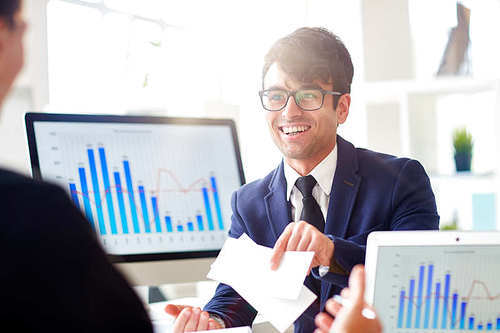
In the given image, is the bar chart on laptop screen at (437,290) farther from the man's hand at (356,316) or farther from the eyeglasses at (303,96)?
the eyeglasses at (303,96)

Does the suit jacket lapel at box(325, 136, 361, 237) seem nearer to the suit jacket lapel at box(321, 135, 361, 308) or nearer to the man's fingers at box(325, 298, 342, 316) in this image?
the suit jacket lapel at box(321, 135, 361, 308)

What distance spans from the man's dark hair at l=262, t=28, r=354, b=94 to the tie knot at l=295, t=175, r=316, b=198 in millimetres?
283

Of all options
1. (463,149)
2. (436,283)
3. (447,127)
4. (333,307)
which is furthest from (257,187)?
(447,127)

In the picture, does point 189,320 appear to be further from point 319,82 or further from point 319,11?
point 319,11

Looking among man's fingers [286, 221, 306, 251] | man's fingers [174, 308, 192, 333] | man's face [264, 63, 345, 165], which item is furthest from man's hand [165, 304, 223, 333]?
man's face [264, 63, 345, 165]

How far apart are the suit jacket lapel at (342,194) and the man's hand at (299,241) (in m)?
0.30

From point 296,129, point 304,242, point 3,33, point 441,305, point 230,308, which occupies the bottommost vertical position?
point 230,308

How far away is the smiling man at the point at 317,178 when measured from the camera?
155 centimetres

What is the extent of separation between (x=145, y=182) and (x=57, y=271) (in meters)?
1.17

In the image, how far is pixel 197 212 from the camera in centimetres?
165

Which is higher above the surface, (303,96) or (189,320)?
(303,96)

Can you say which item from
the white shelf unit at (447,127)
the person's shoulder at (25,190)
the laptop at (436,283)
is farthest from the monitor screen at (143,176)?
the white shelf unit at (447,127)

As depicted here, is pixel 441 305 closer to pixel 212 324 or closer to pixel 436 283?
pixel 436 283

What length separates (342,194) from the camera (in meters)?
1.58
